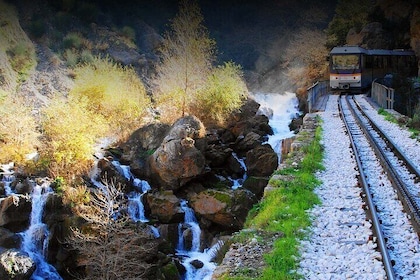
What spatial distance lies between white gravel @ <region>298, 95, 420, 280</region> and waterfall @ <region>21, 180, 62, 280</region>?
444 inches

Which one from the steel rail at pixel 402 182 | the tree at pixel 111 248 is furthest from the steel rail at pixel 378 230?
the tree at pixel 111 248

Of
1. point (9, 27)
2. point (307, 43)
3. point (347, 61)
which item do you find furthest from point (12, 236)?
Result: point (307, 43)

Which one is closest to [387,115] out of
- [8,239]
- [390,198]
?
Answer: [390,198]

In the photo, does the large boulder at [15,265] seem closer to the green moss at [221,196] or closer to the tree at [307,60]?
the green moss at [221,196]

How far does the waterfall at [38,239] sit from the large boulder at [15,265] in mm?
550

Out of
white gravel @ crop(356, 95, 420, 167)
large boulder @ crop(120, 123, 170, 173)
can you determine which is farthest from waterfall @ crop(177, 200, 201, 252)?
white gravel @ crop(356, 95, 420, 167)

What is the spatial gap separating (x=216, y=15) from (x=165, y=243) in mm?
58813

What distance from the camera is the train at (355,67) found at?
2933 centimetres

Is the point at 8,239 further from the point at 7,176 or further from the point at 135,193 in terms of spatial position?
the point at 135,193

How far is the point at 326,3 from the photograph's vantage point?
66125 millimetres

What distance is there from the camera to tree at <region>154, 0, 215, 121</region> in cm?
2589

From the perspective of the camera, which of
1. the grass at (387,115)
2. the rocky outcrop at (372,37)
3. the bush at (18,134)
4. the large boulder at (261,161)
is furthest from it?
the rocky outcrop at (372,37)

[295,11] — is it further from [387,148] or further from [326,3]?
[387,148]

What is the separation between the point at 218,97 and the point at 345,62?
8949mm
